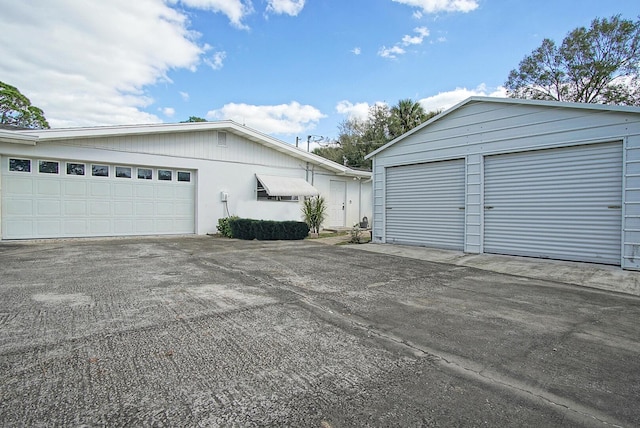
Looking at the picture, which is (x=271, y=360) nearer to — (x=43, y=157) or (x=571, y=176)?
(x=571, y=176)

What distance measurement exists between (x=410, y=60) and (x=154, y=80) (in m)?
11.7

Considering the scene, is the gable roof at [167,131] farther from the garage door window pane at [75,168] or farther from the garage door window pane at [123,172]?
the garage door window pane at [123,172]

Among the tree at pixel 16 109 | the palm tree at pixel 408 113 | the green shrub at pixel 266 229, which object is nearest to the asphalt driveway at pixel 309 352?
the green shrub at pixel 266 229

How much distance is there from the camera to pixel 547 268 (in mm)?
6488

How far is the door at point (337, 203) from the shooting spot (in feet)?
52.4

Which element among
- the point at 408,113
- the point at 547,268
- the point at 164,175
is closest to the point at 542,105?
the point at 547,268

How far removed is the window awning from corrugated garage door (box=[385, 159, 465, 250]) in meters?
4.24

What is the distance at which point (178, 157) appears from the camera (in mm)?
11633

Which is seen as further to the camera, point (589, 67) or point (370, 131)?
point (370, 131)

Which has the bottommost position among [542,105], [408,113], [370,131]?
[542,105]

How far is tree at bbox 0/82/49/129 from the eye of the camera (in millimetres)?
22000

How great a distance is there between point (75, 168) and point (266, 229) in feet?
20.0

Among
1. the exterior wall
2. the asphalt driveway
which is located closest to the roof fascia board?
the exterior wall

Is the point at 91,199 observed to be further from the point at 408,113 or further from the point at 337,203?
the point at 408,113
